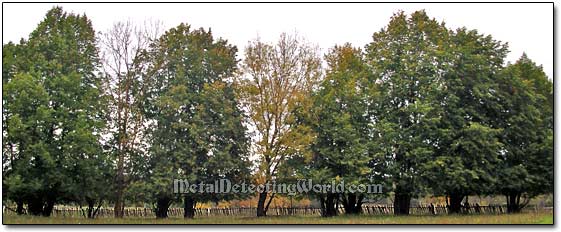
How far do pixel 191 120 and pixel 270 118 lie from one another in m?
3.87

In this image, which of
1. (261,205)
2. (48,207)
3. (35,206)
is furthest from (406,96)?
(35,206)

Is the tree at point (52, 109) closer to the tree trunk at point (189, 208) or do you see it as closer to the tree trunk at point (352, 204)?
the tree trunk at point (189, 208)

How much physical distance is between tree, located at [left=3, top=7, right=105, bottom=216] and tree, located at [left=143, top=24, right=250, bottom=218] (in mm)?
3004

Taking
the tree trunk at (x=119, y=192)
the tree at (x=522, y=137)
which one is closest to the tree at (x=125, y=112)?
the tree trunk at (x=119, y=192)

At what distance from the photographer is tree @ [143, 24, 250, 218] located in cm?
2966

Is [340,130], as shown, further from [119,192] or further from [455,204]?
[119,192]

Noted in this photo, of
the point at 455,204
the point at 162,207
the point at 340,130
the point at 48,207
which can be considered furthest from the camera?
the point at 455,204

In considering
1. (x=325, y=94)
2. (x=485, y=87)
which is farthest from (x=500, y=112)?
(x=325, y=94)

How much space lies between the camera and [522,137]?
32.2 m

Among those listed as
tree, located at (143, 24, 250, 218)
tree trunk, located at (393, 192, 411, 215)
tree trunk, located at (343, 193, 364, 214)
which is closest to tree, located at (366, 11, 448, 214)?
tree trunk, located at (393, 192, 411, 215)

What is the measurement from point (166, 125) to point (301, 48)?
24.8 ft

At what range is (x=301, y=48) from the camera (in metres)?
30.3

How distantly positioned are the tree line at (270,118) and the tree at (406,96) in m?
0.07

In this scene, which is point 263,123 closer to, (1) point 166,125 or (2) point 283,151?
(2) point 283,151
